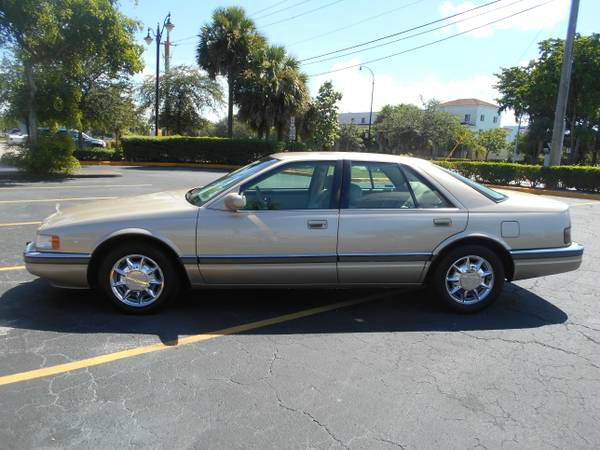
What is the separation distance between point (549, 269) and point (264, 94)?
24750 millimetres

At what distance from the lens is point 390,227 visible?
4.24 metres

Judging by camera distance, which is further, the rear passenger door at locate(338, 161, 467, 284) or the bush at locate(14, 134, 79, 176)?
the bush at locate(14, 134, 79, 176)

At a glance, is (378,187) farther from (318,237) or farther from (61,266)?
(61,266)

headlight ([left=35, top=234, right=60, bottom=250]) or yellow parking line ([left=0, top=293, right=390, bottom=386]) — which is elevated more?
headlight ([left=35, top=234, right=60, bottom=250])

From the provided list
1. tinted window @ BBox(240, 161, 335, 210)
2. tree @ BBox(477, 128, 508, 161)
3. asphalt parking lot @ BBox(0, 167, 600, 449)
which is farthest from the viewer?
tree @ BBox(477, 128, 508, 161)

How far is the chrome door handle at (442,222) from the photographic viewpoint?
4289 millimetres

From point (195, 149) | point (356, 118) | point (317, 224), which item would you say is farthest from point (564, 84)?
point (356, 118)

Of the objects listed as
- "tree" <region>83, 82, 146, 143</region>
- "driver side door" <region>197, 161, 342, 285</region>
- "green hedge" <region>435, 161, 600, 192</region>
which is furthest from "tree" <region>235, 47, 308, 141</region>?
"driver side door" <region>197, 161, 342, 285</region>

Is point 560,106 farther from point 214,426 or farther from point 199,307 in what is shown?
point 214,426

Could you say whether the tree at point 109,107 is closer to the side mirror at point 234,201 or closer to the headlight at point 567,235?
the side mirror at point 234,201

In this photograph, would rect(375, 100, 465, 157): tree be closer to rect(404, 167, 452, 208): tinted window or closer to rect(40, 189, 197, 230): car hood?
rect(404, 167, 452, 208): tinted window

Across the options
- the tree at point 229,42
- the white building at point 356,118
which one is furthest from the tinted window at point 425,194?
the white building at point 356,118

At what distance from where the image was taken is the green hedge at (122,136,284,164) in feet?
89.1

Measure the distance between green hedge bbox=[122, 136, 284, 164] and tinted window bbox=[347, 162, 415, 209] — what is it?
23593 millimetres
